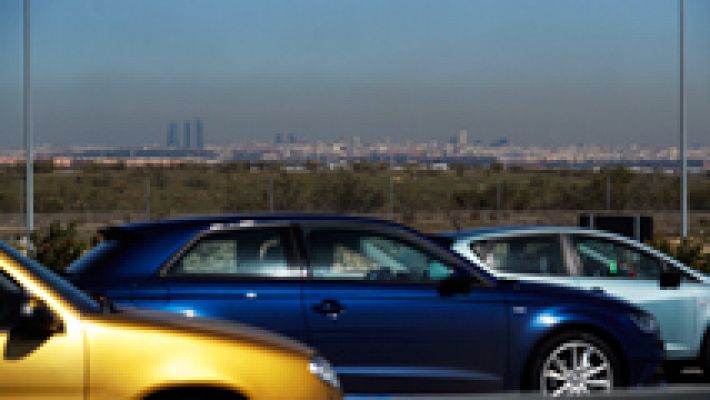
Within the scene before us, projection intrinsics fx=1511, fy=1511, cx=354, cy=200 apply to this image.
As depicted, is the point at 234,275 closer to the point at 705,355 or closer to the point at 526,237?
the point at 526,237

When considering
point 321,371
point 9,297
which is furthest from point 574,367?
point 9,297

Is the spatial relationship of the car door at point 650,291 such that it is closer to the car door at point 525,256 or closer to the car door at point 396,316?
the car door at point 525,256

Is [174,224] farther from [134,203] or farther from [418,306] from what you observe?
[134,203]

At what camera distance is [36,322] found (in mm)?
6891

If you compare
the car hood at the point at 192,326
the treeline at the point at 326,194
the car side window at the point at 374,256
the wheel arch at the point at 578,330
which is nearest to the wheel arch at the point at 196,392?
the car hood at the point at 192,326

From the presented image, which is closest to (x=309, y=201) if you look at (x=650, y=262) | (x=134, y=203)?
(x=134, y=203)

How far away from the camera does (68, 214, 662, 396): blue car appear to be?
Result: 1020 cm

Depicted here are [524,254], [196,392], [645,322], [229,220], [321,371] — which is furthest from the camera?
[524,254]

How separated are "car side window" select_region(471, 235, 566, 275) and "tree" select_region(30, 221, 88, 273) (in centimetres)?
826

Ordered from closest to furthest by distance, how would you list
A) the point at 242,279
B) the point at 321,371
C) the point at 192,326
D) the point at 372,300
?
the point at 192,326
the point at 321,371
the point at 242,279
the point at 372,300

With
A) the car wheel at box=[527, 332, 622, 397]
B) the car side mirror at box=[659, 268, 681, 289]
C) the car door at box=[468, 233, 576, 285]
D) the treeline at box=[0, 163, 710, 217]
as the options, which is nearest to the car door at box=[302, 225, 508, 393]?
the car wheel at box=[527, 332, 622, 397]

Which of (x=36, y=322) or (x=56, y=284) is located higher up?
(x=56, y=284)

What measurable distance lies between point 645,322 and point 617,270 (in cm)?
237

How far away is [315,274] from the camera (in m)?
10.4
